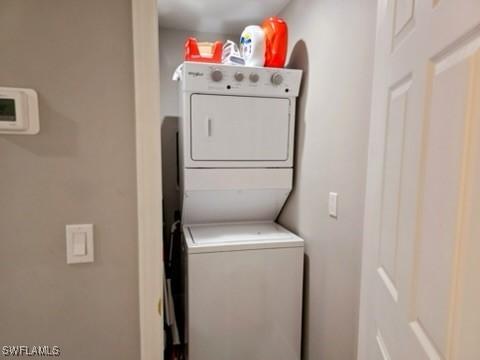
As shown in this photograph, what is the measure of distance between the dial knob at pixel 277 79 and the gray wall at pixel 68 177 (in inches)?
43.5

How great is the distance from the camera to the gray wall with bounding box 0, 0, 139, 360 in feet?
2.73

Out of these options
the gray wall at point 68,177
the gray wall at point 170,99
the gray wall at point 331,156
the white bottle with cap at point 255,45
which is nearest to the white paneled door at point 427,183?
the gray wall at point 331,156

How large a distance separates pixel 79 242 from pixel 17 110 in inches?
16.0

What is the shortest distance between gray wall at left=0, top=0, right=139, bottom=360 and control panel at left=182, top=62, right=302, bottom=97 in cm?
88

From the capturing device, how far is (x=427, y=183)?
604mm

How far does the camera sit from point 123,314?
97cm

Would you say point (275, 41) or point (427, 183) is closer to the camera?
point (427, 183)

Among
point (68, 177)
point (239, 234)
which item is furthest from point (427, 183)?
point (239, 234)

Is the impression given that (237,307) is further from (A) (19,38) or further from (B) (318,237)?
(A) (19,38)

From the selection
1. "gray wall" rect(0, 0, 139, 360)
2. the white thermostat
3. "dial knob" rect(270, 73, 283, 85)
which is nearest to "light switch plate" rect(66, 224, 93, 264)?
"gray wall" rect(0, 0, 139, 360)

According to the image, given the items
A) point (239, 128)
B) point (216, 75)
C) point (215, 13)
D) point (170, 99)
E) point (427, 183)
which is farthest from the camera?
point (170, 99)

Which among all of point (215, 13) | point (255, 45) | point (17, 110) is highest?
point (215, 13)

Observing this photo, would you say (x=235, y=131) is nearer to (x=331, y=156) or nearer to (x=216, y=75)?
(x=216, y=75)

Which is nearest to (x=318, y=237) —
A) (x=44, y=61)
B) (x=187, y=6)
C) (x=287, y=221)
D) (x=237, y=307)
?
(x=287, y=221)
